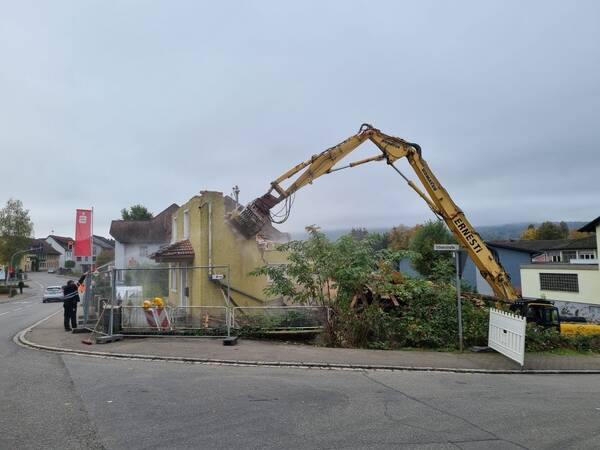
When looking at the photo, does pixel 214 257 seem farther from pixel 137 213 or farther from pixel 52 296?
pixel 137 213

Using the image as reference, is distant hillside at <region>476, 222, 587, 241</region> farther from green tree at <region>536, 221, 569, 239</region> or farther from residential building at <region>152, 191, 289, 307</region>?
residential building at <region>152, 191, 289, 307</region>

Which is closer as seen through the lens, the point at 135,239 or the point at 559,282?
the point at 559,282

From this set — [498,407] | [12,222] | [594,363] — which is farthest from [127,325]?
[12,222]

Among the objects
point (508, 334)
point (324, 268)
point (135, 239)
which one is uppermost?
point (135, 239)

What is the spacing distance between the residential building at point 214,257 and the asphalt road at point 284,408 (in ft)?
21.3

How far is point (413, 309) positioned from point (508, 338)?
9.67 feet

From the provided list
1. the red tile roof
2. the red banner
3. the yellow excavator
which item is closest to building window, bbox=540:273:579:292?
the yellow excavator

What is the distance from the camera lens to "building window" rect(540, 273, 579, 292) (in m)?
30.5

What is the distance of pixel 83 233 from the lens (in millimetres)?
16328

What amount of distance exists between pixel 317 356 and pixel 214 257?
7199mm


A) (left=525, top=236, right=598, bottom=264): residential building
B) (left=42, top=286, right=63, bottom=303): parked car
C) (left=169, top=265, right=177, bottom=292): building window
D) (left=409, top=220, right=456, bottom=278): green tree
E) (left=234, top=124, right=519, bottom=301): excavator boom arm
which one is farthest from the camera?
(left=525, top=236, right=598, bottom=264): residential building

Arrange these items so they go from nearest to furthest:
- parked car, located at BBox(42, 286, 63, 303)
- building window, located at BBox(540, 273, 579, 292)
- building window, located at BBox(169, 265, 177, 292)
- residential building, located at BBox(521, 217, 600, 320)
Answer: building window, located at BBox(169, 265, 177, 292) → residential building, located at BBox(521, 217, 600, 320) → building window, located at BBox(540, 273, 579, 292) → parked car, located at BBox(42, 286, 63, 303)

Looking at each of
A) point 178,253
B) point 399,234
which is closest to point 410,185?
point 178,253

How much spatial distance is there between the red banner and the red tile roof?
2842 mm
